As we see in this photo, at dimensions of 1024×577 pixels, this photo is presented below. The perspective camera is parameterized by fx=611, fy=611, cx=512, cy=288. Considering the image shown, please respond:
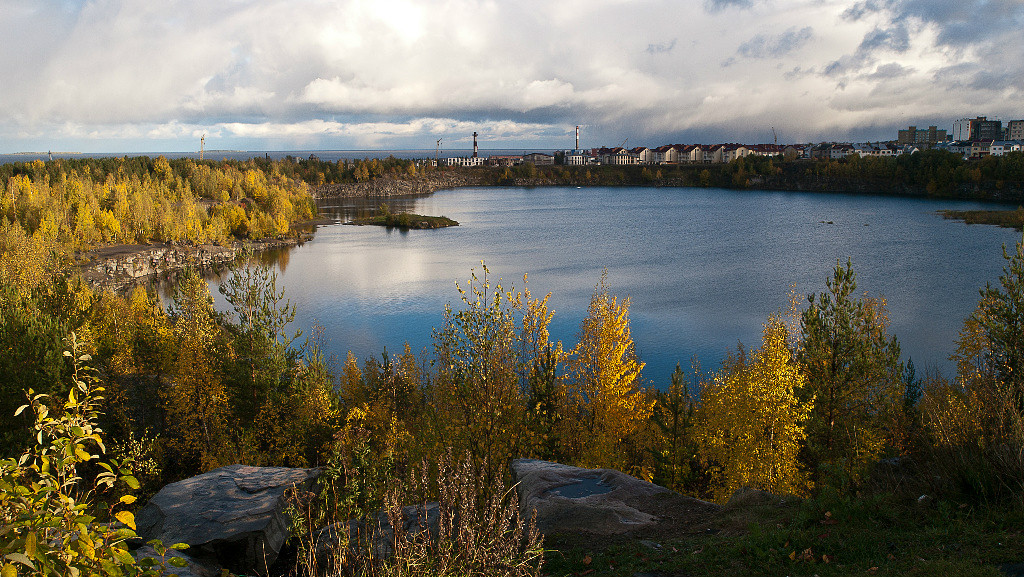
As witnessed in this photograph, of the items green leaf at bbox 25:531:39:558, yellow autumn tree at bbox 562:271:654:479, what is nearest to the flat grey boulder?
green leaf at bbox 25:531:39:558

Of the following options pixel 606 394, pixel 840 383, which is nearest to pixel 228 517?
pixel 606 394

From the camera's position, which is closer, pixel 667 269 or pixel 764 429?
pixel 764 429

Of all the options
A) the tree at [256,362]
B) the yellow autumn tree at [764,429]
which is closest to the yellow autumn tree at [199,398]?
the tree at [256,362]

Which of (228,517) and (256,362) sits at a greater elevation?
(228,517)

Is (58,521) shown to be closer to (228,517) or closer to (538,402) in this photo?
(228,517)

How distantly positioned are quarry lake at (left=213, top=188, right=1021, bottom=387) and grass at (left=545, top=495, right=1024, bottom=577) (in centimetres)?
1650

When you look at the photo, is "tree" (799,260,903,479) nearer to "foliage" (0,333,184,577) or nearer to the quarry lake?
the quarry lake

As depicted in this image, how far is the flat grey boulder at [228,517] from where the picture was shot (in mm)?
9102

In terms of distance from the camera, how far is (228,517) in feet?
31.1

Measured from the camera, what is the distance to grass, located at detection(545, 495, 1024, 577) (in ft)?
19.7

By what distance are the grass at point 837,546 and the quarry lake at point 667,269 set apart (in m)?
16.5

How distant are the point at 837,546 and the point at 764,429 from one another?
903cm

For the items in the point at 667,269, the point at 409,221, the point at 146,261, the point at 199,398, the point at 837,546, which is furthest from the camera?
the point at 409,221

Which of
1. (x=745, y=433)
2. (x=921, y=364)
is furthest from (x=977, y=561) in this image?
(x=921, y=364)
